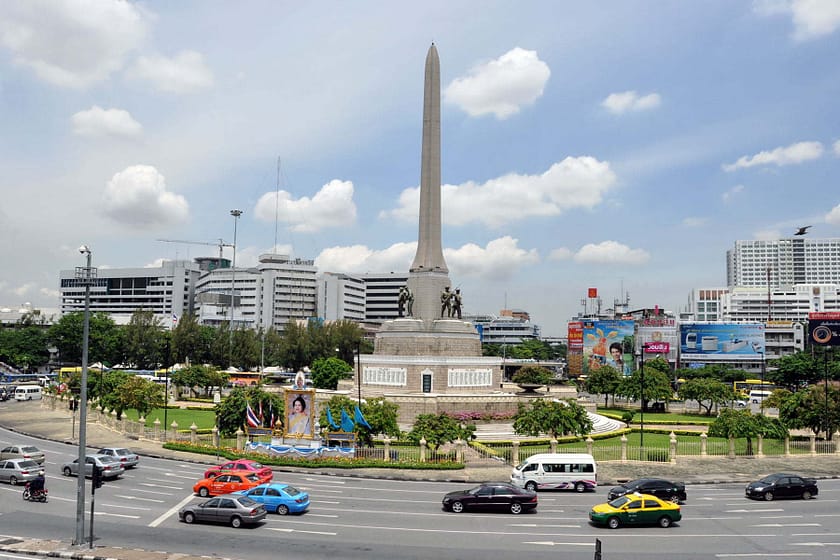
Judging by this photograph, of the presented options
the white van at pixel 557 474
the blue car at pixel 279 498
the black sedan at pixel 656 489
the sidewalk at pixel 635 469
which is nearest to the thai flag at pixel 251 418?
the sidewalk at pixel 635 469

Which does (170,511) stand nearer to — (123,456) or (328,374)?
(123,456)

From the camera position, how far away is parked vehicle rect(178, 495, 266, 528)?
24000mm

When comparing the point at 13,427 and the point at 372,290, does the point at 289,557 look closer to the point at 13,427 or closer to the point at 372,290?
the point at 13,427

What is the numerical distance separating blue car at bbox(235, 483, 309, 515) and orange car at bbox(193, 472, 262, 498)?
241cm

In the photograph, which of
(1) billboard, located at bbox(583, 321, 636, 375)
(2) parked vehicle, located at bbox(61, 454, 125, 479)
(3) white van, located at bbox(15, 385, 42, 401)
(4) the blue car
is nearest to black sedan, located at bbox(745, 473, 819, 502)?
(4) the blue car

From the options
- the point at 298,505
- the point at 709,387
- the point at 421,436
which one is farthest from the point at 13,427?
the point at 709,387

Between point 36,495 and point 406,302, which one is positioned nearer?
point 36,495

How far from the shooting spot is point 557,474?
3175cm

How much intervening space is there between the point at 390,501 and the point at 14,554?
13866 millimetres

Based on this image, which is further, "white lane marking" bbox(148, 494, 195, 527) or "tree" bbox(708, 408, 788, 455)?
"tree" bbox(708, 408, 788, 455)

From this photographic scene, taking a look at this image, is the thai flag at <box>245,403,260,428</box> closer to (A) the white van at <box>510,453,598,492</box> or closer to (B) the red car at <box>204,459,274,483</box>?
(B) the red car at <box>204,459,274,483</box>

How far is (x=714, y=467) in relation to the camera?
127 ft

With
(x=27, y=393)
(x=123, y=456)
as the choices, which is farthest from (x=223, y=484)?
(x=27, y=393)

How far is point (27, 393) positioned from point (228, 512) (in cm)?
6678
